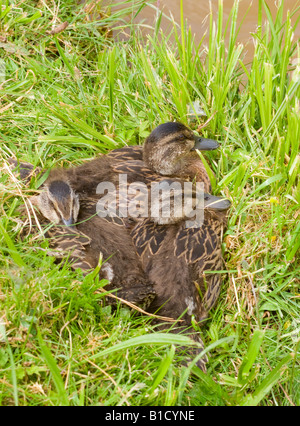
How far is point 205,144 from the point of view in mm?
3889

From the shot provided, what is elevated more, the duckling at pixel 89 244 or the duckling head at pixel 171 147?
the duckling head at pixel 171 147

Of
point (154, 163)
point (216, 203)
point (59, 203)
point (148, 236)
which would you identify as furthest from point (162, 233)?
point (59, 203)

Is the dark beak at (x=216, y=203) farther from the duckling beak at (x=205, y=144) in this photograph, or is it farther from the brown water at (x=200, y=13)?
the brown water at (x=200, y=13)

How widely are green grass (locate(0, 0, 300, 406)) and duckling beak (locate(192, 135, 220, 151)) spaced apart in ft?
0.28

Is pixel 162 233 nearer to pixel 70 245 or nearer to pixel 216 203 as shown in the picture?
pixel 216 203

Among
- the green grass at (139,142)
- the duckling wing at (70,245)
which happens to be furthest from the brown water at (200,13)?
the duckling wing at (70,245)

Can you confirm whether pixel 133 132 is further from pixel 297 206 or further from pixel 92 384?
pixel 92 384

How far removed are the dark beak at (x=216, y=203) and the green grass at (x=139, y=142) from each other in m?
0.11

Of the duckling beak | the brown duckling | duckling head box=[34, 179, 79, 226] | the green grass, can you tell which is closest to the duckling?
duckling head box=[34, 179, 79, 226]

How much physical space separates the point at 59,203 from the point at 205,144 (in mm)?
1180

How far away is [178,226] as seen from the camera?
139 inches

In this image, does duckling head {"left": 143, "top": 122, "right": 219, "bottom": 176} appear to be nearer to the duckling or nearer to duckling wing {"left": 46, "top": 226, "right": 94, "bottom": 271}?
the duckling

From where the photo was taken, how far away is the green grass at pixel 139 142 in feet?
8.52

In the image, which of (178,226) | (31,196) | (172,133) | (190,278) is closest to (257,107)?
(172,133)
